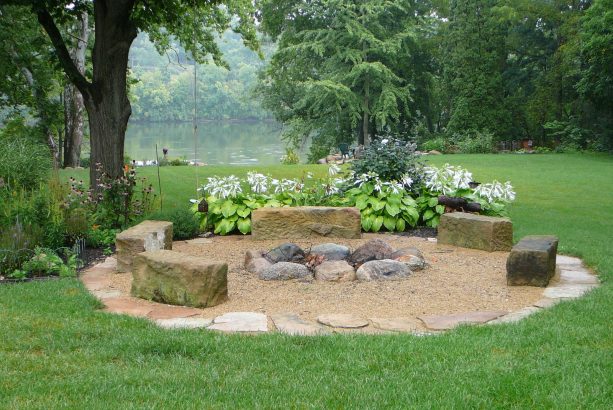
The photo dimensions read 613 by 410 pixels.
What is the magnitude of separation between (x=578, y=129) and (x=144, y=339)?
80.7ft

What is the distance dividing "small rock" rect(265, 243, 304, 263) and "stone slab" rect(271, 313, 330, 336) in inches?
62.2

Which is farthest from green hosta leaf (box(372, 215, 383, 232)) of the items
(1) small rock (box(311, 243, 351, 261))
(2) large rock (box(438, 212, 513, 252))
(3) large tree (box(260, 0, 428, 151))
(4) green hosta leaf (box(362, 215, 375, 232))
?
(3) large tree (box(260, 0, 428, 151))

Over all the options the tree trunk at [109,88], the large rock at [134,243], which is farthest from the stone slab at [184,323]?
the tree trunk at [109,88]

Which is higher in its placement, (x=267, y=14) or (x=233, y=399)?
(x=267, y=14)

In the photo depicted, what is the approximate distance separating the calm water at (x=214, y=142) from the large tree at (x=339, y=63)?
3516 millimetres

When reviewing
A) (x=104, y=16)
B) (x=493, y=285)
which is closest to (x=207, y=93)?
(x=104, y=16)

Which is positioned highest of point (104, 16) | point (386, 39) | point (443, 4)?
point (443, 4)

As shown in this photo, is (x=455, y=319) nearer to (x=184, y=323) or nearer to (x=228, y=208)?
(x=184, y=323)

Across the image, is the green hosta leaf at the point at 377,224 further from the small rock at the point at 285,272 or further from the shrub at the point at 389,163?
the small rock at the point at 285,272

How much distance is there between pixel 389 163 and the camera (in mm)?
9117

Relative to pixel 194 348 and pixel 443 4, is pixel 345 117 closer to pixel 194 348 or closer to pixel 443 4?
pixel 443 4

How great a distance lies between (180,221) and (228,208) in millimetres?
687

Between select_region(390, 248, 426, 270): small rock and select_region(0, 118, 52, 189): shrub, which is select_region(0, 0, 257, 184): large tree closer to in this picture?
select_region(0, 118, 52, 189): shrub

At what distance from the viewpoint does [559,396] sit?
3039mm
